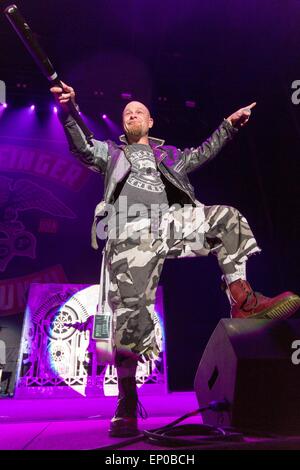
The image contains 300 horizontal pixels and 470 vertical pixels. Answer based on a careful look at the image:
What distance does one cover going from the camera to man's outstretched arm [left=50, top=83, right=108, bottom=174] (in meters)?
1.66

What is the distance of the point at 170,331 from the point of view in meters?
3.51

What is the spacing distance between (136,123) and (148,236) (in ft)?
2.48

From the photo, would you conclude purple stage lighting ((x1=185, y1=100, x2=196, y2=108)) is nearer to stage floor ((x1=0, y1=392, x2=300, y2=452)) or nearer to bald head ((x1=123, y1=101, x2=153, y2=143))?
bald head ((x1=123, y1=101, x2=153, y2=143))

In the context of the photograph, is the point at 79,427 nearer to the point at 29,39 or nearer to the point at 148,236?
the point at 148,236

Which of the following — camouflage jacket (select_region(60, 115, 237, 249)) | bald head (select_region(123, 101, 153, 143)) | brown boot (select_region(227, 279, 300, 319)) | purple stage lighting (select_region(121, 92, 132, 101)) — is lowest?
brown boot (select_region(227, 279, 300, 319))

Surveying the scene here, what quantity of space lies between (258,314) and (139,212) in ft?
2.38

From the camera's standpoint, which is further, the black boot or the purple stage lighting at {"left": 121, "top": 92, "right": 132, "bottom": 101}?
the purple stage lighting at {"left": 121, "top": 92, "right": 132, "bottom": 101}

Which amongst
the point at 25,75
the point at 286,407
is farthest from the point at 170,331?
the point at 25,75

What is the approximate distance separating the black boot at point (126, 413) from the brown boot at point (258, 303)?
1.79ft

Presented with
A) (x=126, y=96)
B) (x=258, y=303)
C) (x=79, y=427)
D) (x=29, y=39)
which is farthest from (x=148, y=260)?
(x=126, y=96)

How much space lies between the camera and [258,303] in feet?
4.70

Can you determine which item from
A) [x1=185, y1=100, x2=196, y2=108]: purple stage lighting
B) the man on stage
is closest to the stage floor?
the man on stage

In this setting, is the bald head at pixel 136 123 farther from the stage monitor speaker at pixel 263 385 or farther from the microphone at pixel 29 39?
the stage monitor speaker at pixel 263 385

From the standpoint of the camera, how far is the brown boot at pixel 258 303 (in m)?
1.33
